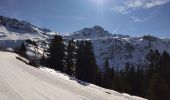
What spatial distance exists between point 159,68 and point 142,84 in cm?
502

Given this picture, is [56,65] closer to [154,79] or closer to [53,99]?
[154,79]

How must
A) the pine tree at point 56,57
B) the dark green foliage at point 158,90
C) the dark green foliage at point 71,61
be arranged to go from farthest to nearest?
the dark green foliage at point 71,61
the pine tree at point 56,57
the dark green foliage at point 158,90

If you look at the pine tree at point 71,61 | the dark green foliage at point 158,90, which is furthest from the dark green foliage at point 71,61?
the dark green foliage at point 158,90

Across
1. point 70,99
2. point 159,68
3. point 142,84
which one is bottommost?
point 142,84

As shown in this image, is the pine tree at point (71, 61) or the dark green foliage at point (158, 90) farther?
the pine tree at point (71, 61)

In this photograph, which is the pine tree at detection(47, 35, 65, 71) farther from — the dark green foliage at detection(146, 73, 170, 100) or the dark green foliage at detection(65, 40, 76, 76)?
the dark green foliage at detection(146, 73, 170, 100)

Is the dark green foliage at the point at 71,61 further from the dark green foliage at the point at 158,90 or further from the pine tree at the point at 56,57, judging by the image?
the dark green foliage at the point at 158,90

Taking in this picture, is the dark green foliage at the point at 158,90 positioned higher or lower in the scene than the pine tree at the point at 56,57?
lower

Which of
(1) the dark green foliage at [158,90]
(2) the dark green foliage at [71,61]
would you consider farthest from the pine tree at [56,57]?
(1) the dark green foliage at [158,90]

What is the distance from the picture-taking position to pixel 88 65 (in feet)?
183

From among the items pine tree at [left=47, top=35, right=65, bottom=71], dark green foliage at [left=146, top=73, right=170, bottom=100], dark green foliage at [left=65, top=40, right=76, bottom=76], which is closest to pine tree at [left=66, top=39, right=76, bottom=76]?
dark green foliage at [left=65, top=40, right=76, bottom=76]

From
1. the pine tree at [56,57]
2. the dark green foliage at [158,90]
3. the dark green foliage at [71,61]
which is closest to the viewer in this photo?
the dark green foliage at [158,90]

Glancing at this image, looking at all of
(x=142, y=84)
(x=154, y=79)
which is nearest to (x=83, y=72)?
(x=142, y=84)

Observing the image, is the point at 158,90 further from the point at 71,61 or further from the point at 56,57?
the point at 71,61
